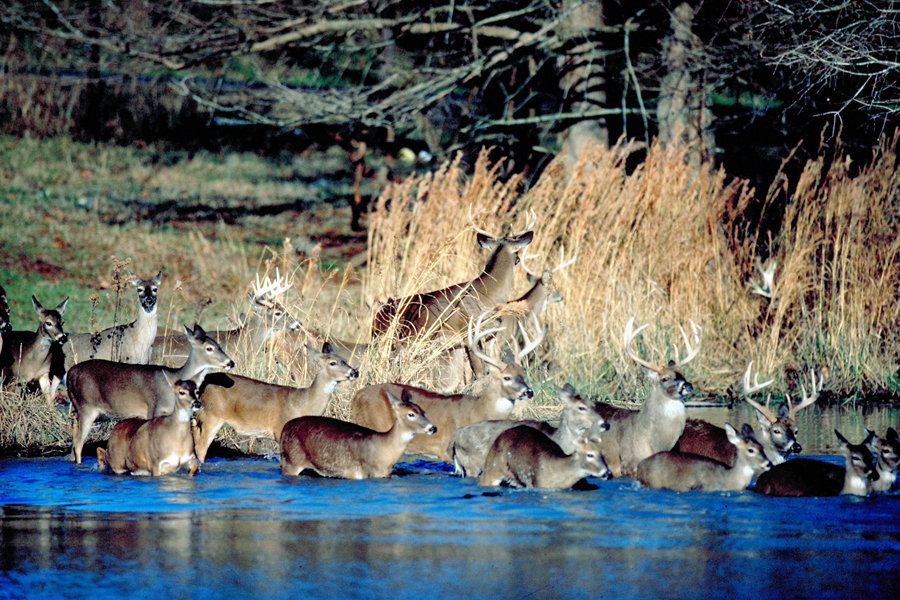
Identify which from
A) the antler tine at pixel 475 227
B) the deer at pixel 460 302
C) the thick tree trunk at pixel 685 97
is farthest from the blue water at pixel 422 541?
the thick tree trunk at pixel 685 97

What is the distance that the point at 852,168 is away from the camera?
21.7 metres

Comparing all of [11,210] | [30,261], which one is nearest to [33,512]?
[30,261]

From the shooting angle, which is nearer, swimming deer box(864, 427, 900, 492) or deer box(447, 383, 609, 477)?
swimming deer box(864, 427, 900, 492)

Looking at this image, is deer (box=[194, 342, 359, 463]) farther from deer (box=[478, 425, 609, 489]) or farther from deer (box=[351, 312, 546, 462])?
deer (box=[478, 425, 609, 489])

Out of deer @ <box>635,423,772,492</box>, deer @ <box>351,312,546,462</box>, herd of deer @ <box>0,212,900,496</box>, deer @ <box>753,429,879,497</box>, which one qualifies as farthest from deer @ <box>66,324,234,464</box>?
deer @ <box>753,429,879,497</box>

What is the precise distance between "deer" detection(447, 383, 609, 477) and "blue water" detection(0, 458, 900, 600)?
0.31 metres

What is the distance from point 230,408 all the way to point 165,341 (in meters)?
3.45

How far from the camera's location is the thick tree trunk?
17.9 m

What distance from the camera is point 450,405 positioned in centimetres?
1058

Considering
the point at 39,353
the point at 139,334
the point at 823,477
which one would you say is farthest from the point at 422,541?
the point at 39,353

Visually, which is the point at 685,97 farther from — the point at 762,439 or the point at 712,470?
the point at 712,470

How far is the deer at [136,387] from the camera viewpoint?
10391 mm

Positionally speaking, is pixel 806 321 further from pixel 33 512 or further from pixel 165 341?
pixel 33 512

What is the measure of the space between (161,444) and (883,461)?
506 cm
